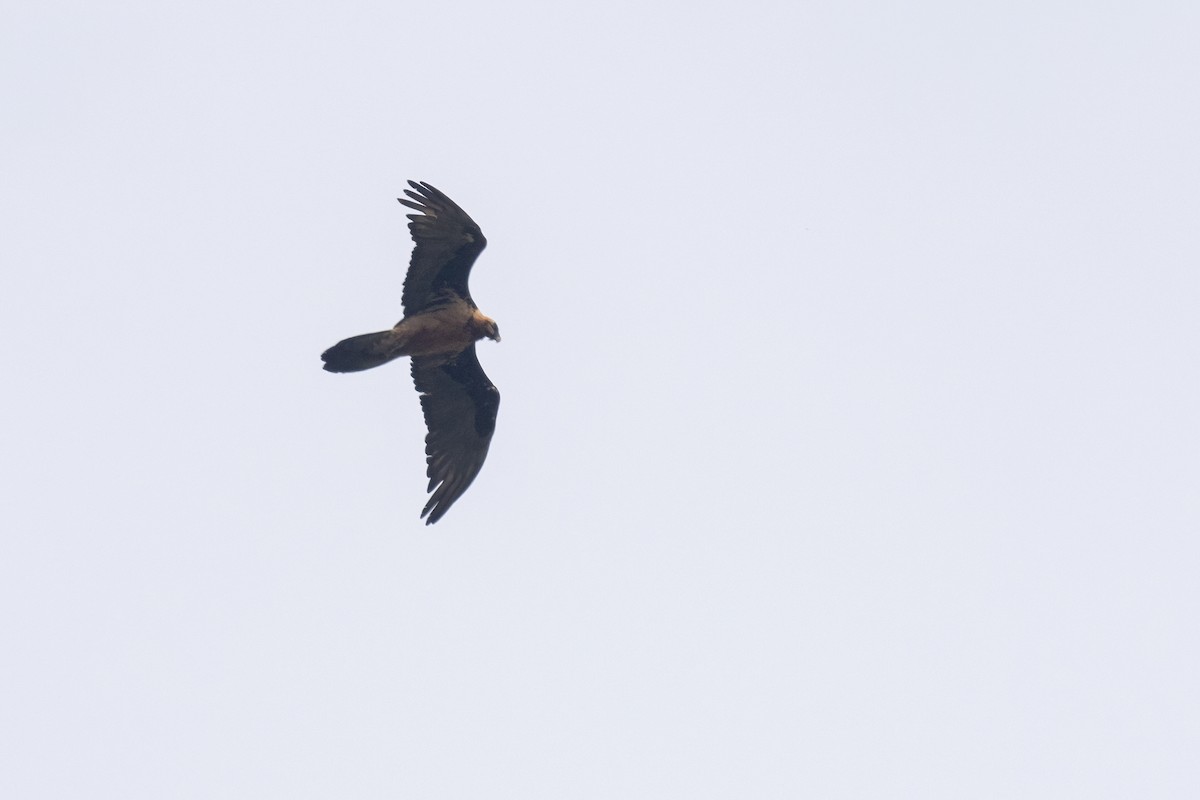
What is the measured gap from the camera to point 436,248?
22875 mm

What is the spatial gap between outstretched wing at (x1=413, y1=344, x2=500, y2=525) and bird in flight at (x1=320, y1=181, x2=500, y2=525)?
0.6 inches

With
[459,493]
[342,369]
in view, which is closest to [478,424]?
[459,493]

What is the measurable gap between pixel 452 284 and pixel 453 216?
3.35 feet

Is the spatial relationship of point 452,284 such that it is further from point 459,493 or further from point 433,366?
point 459,493

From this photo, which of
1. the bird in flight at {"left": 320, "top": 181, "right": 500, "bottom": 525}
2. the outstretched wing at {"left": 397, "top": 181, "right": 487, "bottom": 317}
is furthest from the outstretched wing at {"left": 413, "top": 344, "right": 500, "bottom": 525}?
the outstretched wing at {"left": 397, "top": 181, "right": 487, "bottom": 317}

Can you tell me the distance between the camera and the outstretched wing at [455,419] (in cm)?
2397

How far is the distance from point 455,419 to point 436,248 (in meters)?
2.74

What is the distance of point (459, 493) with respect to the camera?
24.0 m

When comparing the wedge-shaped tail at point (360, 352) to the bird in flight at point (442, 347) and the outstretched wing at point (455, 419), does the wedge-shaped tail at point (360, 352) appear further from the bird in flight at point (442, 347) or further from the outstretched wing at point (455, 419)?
the outstretched wing at point (455, 419)

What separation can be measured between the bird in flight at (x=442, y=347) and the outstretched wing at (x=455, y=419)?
0.01 m

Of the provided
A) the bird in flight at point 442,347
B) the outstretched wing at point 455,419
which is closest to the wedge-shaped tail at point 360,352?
the bird in flight at point 442,347

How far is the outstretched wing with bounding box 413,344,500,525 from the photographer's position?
2397 centimetres

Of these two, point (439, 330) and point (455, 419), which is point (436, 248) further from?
point (455, 419)

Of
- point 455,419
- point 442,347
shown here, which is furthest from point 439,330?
point 455,419
